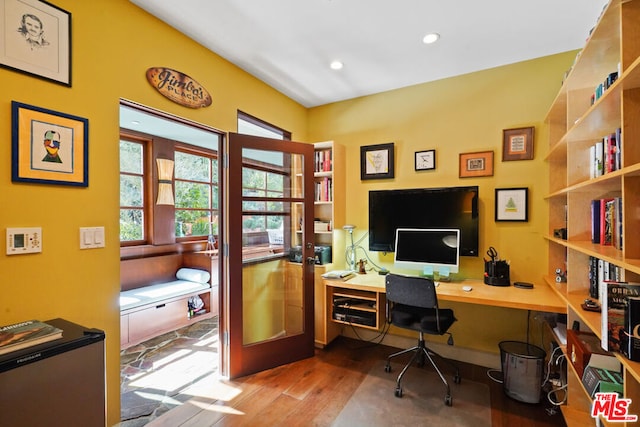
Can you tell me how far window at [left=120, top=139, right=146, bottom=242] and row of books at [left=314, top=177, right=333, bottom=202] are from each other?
266 centimetres

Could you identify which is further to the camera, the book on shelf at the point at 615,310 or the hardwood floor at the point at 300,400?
the hardwood floor at the point at 300,400

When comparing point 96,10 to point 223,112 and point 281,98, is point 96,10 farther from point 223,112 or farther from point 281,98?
point 281,98

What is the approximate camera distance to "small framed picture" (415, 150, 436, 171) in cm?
290

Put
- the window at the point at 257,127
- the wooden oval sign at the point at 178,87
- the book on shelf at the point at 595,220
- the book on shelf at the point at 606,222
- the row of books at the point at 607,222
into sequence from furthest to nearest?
the window at the point at 257,127 → the wooden oval sign at the point at 178,87 → the book on shelf at the point at 595,220 → the book on shelf at the point at 606,222 → the row of books at the point at 607,222

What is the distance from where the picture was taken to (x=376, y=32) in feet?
7.02

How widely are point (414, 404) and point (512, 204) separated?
1.86 meters

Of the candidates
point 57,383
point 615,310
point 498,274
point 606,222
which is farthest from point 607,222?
point 57,383

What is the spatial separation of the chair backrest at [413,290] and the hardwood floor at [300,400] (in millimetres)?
739

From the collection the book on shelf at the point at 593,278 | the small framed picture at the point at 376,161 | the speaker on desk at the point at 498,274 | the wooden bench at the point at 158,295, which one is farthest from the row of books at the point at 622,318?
the wooden bench at the point at 158,295

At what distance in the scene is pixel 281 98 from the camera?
3188 millimetres

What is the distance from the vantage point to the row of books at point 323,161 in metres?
3.22

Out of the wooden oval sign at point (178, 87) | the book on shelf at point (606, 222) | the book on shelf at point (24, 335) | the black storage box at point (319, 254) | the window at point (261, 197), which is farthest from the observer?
the black storage box at point (319, 254)

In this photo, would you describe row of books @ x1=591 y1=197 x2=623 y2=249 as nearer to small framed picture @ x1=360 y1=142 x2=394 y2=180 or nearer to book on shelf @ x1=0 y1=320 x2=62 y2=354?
small framed picture @ x1=360 y1=142 x2=394 y2=180

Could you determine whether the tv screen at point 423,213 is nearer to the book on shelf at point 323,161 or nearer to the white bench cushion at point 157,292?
the book on shelf at point 323,161
